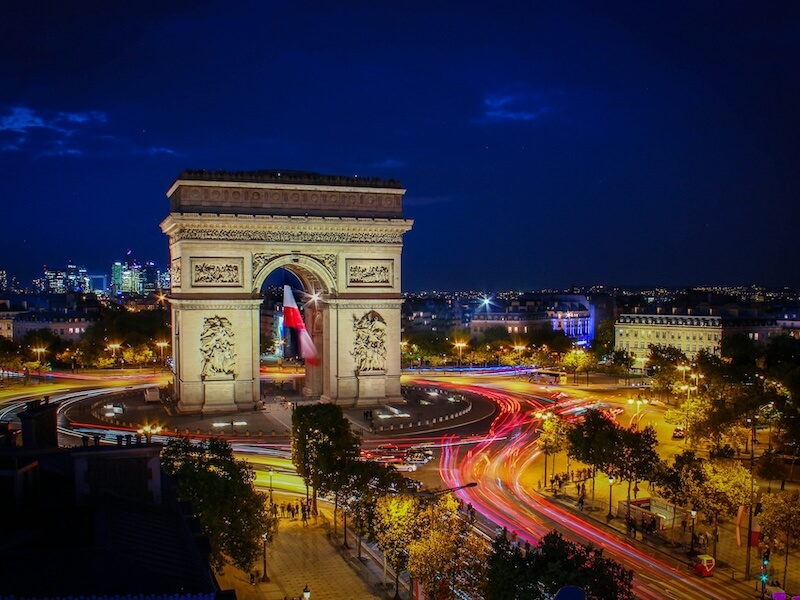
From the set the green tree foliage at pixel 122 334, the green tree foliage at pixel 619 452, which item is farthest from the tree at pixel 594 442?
the green tree foliage at pixel 122 334

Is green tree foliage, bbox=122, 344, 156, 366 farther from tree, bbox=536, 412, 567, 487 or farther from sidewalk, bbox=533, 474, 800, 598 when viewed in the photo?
sidewalk, bbox=533, 474, 800, 598

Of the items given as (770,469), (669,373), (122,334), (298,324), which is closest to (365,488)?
(770,469)

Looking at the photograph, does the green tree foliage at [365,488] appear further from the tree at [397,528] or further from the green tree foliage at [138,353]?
the green tree foliage at [138,353]

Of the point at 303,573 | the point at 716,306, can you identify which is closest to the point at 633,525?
the point at 303,573

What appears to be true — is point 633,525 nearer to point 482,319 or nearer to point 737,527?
point 737,527

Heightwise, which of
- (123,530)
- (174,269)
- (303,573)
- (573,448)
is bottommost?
→ (303,573)

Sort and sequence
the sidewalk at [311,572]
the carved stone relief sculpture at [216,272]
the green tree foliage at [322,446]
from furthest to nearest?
1. the carved stone relief sculpture at [216,272]
2. the green tree foliage at [322,446]
3. the sidewalk at [311,572]
